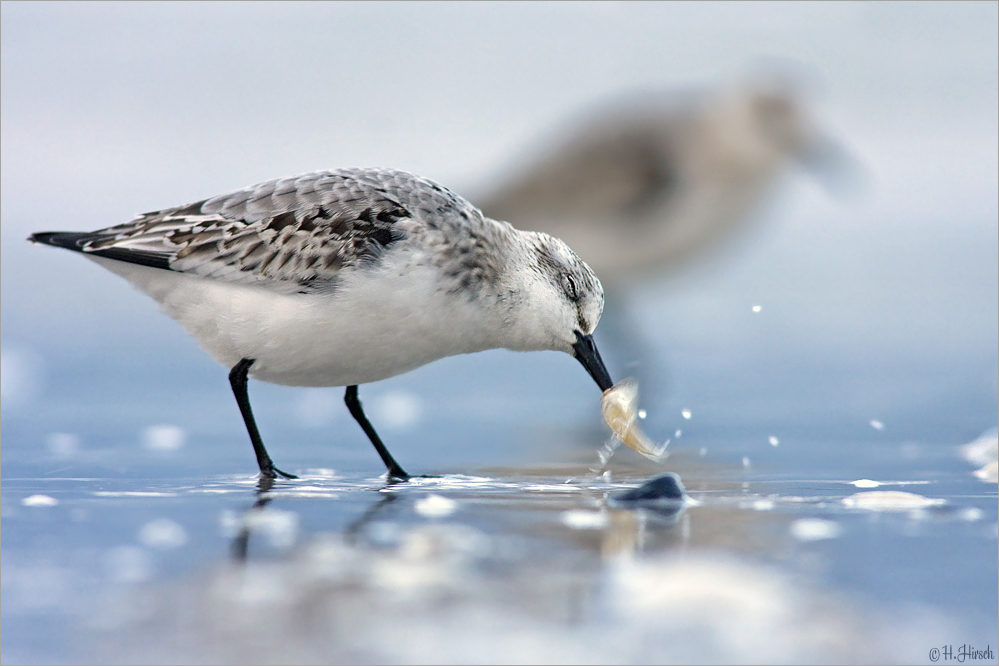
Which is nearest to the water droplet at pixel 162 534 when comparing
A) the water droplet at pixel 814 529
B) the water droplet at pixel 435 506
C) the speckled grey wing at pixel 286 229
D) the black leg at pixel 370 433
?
the water droplet at pixel 435 506

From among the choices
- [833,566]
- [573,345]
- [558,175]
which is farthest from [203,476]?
[558,175]

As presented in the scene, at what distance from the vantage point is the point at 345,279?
4.27m

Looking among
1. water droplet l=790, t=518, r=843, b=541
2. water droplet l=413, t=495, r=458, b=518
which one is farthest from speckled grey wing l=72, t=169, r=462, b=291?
water droplet l=790, t=518, r=843, b=541

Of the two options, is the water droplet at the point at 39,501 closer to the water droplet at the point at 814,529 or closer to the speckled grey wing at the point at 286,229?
the speckled grey wing at the point at 286,229

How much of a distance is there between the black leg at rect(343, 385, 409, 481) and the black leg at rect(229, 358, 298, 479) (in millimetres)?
456

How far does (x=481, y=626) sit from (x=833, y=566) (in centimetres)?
113

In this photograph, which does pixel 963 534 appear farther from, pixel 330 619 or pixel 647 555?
pixel 330 619

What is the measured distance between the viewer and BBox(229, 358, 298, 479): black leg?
4547mm

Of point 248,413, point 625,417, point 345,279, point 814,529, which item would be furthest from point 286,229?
point 814,529

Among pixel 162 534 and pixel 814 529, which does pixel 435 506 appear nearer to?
pixel 162 534

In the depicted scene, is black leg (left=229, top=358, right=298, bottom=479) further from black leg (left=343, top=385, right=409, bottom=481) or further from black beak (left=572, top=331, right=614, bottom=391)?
black beak (left=572, top=331, right=614, bottom=391)

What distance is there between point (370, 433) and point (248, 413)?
0.62m

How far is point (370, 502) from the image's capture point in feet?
13.0

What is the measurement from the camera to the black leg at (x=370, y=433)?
480cm
